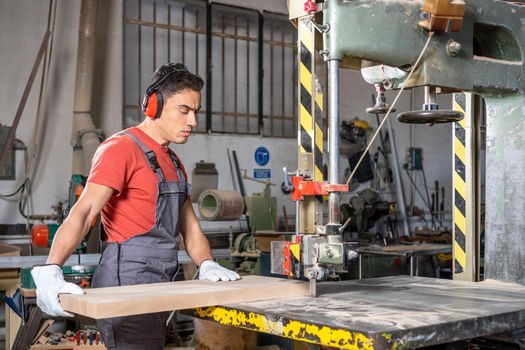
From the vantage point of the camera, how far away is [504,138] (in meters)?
2.19

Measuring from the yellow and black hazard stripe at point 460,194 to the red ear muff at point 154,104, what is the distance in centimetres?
103

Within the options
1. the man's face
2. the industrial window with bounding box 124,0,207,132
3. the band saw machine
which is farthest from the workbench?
the industrial window with bounding box 124,0,207,132

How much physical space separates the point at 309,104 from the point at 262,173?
16.3 feet

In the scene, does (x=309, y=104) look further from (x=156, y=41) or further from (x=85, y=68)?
(x=156, y=41)

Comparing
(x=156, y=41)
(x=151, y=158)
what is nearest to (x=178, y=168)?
(x=151, y=158)

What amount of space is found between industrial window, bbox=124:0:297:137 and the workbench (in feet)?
15.1

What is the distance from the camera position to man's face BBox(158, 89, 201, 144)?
2.13 m

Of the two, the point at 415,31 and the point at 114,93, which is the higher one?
the point at 114,93

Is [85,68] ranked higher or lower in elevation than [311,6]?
higher

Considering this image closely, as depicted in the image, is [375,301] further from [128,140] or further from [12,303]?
[12,303]

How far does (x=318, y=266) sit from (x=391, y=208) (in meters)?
5.05

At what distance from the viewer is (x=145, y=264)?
200 cm

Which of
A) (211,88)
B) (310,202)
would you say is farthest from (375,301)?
(211,88)

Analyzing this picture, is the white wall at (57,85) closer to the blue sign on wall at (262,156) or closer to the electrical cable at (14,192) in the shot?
the electrical cable at (14,192)
